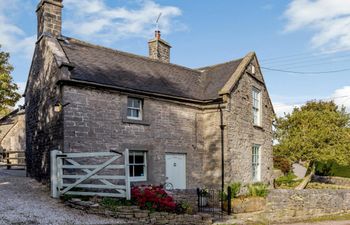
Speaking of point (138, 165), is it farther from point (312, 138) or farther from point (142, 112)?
point (312, 138)

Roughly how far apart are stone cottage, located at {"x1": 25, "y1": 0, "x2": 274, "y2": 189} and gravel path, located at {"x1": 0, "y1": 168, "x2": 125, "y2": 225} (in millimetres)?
1942

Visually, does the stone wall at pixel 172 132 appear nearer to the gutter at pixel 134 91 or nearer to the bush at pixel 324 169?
the gutter at pixel 134 91

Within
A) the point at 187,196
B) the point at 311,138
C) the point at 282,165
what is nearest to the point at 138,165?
the point at 187,196

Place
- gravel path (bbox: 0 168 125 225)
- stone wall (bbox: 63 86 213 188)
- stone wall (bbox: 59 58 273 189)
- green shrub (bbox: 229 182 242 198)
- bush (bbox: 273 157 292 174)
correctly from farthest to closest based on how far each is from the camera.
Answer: bush (bbox: 273 157 292 174)
green shrub (bbox: 229 182 242 198)
stone wall (bbox: 59 58 273 189)
stone wall (bbox: 63 86 213 188)
gravel path (bbox: 0 168 125 225)

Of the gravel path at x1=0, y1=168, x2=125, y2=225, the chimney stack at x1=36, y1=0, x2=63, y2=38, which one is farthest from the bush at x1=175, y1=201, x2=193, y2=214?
the chimney stack at x1=36, y1=0, x2=63, y2=38

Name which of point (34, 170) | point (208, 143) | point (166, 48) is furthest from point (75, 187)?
point (166, 48)

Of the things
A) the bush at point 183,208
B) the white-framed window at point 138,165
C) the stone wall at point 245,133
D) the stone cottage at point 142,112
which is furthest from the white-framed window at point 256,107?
the bush at point 183,208

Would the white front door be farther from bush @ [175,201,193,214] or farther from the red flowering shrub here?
the red flowering shrub

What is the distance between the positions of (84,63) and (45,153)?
4252 millimetres

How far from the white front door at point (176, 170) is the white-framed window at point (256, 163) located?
4.97 meters

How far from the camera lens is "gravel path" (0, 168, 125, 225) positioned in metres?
10.7

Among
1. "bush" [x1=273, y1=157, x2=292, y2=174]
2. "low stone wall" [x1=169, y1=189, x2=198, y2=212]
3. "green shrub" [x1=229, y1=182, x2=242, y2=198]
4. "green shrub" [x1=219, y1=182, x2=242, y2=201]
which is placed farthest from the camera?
"bush" [x1=273, y1=157, x2=292, y2=174]

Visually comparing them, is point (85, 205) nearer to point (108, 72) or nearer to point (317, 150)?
point (108, 72)

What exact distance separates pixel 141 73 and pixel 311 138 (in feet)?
40.2
